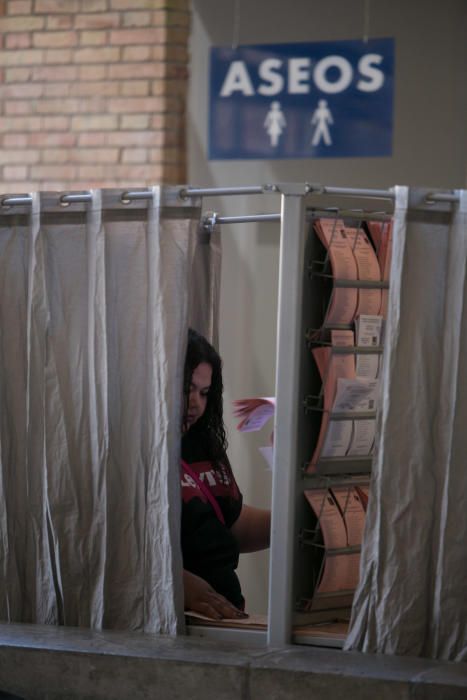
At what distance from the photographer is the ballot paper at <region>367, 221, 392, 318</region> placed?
3197 millimetres

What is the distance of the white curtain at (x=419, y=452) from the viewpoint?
2.89 meters

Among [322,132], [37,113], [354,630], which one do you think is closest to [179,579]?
[354,630]

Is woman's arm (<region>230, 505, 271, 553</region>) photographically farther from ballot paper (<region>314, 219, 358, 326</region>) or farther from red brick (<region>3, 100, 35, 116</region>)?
red brick (<region>3, 100, 35, 116</region>)

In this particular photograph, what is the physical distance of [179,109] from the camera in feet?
17.9

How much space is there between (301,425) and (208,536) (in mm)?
479

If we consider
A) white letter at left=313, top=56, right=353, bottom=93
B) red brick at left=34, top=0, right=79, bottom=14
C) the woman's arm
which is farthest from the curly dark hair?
red brick at left=34, top=0, right=79, bottom=14

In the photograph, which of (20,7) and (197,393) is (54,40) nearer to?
(20,7)

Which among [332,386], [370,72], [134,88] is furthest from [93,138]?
[332,386]

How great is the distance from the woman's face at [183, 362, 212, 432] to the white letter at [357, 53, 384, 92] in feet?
7.41

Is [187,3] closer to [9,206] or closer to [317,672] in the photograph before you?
[9,206]

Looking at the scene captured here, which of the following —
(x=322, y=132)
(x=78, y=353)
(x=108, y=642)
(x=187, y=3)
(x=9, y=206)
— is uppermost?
(x=187, y=3)

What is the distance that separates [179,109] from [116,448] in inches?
106

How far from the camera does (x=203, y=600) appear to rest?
10.5 ft

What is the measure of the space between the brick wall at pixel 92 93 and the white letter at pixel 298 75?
0.52m
